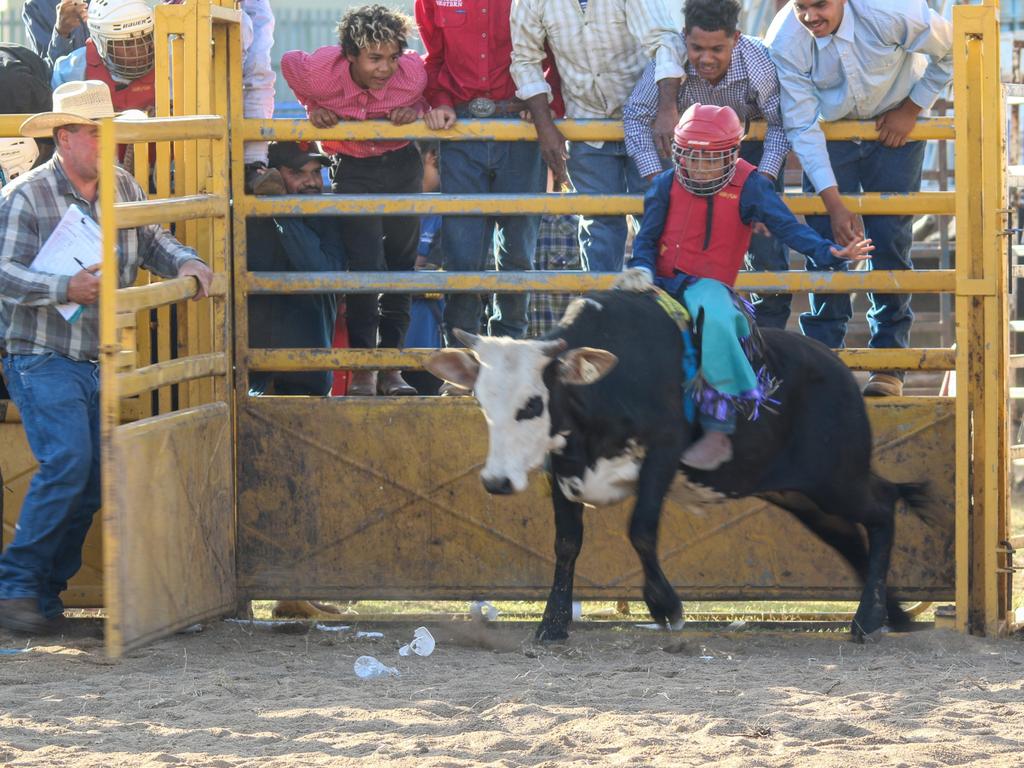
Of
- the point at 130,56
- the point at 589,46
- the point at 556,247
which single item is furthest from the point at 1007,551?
the point at 130,56

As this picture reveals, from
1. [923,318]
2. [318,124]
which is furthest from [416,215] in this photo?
[923,318]

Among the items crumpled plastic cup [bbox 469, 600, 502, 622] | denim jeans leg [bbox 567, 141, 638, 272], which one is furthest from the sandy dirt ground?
denim jeans leg [bbox 567, 141, 638, 272]

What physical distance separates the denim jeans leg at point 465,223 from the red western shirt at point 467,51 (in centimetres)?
24

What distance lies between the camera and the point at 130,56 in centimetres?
695

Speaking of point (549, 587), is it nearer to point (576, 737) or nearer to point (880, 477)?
point (880, 477)

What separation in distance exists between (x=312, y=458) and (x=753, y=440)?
6.48 ft

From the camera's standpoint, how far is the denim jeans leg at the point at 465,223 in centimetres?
688

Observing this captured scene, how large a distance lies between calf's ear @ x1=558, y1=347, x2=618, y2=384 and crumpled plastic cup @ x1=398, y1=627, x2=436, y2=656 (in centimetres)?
128

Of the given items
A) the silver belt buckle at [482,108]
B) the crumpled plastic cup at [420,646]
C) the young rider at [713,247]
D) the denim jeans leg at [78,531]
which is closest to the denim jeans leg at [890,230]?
the young rider at [713,247]

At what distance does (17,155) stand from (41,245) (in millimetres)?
894

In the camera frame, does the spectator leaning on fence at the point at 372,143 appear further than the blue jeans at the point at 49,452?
Yes

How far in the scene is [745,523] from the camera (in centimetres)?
675

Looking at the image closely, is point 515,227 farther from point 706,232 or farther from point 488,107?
point 706,232

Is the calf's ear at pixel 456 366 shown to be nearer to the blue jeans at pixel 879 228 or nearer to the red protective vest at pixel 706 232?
the red protective vest at pixel 706 232
